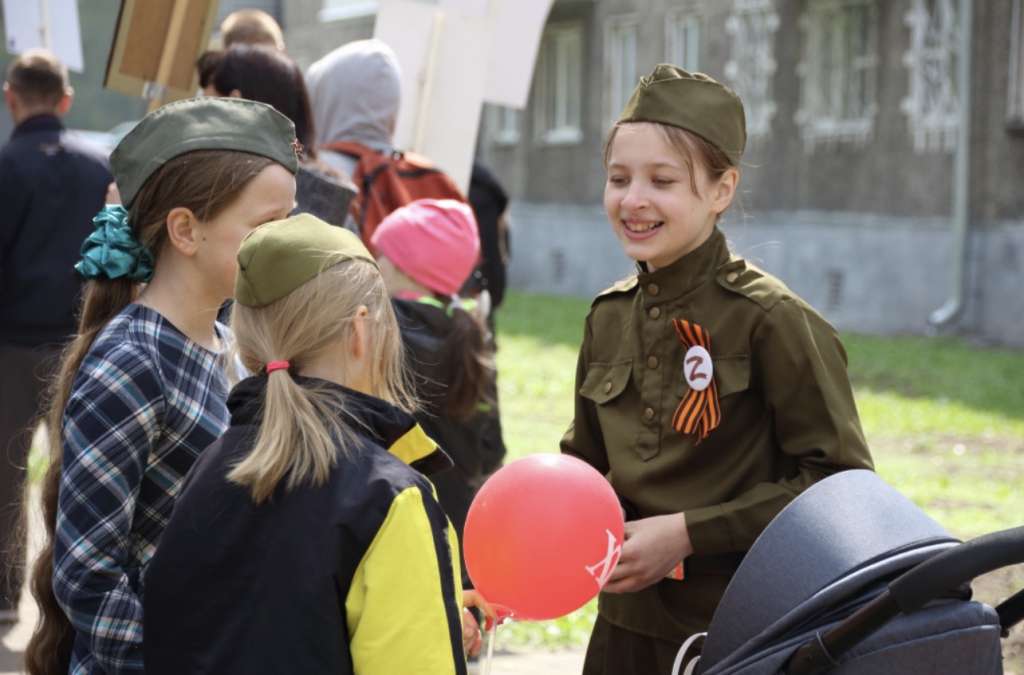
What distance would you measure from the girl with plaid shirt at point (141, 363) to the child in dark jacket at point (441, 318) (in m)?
1.62

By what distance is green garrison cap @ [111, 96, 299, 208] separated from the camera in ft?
9.63

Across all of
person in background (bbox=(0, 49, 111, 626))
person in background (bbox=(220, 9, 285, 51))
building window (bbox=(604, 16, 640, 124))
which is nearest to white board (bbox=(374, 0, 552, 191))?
person in background (bbox=(220, 9, 285, 51))

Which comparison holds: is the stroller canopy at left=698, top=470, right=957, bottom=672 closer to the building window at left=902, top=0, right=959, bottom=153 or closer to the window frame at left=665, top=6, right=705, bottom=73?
the building window at left=902, top=0, right=959, bottom=153

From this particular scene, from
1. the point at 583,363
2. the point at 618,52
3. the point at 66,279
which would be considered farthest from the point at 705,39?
the point at 583,363

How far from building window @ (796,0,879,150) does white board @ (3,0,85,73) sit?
1537 centimetres

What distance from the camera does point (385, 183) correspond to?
5.47 metres

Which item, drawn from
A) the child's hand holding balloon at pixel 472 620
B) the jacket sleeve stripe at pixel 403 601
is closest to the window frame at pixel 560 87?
the child's hand holding balloon at pixel 472 620

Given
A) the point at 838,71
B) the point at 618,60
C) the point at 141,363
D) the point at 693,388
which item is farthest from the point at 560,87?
the point at 141,363

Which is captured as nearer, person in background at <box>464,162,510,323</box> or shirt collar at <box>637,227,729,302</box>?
shirt collar at <box>637,227,729,302</box>

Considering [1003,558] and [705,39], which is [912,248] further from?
[1003,558]

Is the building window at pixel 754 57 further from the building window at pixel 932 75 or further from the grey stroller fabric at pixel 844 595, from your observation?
the grey stroller fabric at pixel 844 595

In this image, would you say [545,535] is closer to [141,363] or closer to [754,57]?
[141,363]

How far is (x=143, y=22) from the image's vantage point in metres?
5.25

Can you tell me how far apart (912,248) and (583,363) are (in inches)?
676
